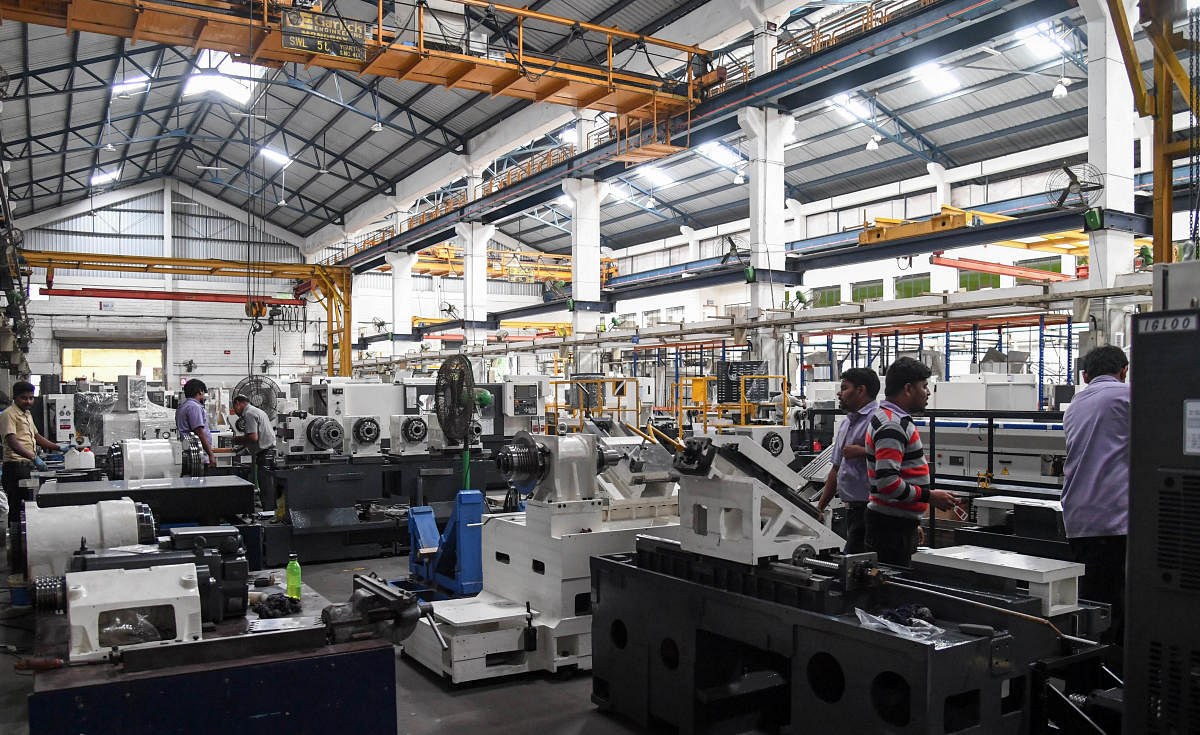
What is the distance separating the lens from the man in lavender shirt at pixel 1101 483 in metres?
3.46

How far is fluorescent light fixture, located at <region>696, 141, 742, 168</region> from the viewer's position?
1939 centimetres

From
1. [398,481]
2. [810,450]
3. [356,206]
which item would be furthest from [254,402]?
[356,206]

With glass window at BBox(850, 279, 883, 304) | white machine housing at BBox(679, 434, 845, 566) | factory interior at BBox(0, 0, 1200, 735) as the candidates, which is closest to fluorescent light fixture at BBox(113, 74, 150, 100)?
factory interior at BBox(0, 0, 1200, 735)

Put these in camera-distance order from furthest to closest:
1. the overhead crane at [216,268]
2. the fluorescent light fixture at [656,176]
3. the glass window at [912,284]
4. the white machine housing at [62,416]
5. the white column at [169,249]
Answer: the white column at [169,249] → the fluorescent light fixture at [656,176] → the glass window at [912,284] → the overhead crane at [216,268] → the white machine housing at [62,416]

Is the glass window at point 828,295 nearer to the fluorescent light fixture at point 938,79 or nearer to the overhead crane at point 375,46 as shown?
the fluorescent light fixture at point 938,79

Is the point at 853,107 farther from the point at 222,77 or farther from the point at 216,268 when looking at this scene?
the point at 216,268

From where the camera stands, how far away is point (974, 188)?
17922 millimetres

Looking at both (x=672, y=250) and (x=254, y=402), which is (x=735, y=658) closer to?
(x=254, y=402)

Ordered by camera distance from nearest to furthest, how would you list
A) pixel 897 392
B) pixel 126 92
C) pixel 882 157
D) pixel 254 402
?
1. pixel 897 392
2. pixel 254 402
3. pixel 126 92
4. pixel 882 157

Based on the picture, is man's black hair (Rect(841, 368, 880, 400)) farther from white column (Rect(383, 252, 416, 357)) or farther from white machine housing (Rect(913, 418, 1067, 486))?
white column (Rect(383, 252, 416, 357))

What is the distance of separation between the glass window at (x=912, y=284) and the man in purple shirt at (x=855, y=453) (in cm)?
1500

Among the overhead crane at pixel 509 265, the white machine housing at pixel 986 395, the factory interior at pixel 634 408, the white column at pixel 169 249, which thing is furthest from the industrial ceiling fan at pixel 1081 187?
the white column at pixel 169 249

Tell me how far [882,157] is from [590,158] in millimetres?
7386

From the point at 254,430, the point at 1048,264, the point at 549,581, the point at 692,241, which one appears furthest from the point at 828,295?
the point at 549,581
